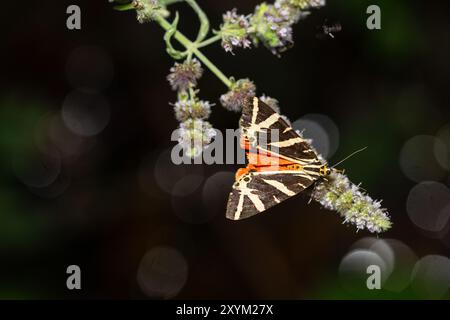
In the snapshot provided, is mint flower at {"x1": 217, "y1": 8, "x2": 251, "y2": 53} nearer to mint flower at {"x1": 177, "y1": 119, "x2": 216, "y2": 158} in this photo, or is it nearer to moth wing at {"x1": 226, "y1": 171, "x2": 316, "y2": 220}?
mint flower at {"x1": 177, "y1": 119, "x2": 216, "y2": 158}

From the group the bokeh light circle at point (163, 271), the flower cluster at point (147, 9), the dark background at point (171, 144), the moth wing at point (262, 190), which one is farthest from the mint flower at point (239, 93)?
the bokeh light circle at point (163, 271)

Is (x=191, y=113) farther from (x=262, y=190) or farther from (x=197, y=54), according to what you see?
(x=262, y=190)
